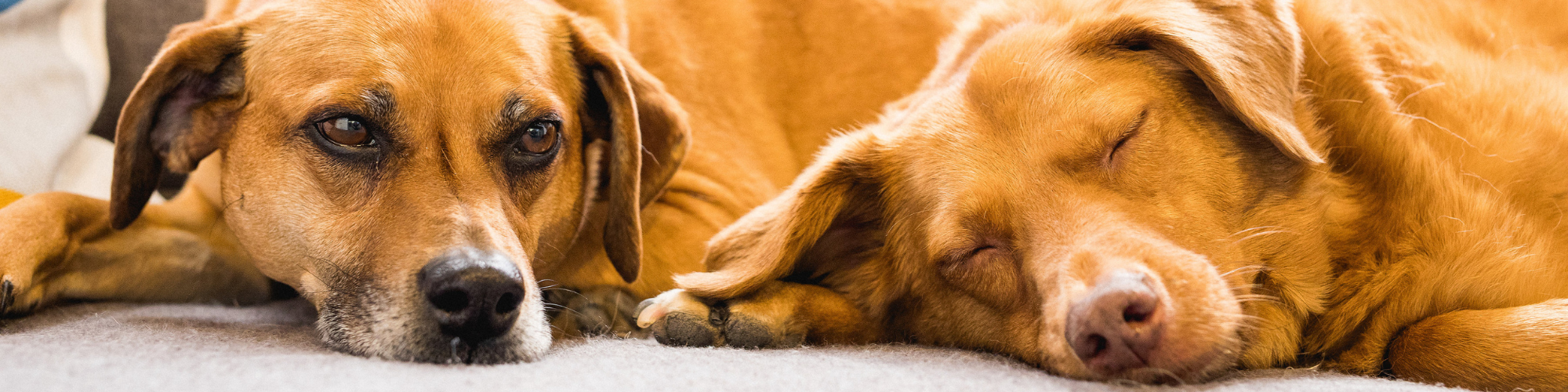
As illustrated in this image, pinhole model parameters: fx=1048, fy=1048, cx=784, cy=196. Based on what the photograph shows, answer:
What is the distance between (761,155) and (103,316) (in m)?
1.98

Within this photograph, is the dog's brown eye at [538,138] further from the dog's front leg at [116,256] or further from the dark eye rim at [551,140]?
the dog's front leg at [116,256]

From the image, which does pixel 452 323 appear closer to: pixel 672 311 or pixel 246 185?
pixel 672 311

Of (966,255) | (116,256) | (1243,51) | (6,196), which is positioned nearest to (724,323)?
(966,255)

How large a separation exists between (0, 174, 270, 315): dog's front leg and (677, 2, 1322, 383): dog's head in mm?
1466

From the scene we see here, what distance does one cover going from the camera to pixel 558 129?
2.57m

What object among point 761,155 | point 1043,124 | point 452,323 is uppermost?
point 1043,124

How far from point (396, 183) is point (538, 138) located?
361 millimetres

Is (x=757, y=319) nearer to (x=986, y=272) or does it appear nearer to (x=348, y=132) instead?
(x=986, y=272)

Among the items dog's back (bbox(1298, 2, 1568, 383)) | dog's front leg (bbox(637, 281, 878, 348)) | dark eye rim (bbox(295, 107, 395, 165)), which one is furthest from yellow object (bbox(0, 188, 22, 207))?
dog's back (bbox(1298, 2, 1568, 383))

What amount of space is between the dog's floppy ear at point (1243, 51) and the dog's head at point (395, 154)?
51.2 inches

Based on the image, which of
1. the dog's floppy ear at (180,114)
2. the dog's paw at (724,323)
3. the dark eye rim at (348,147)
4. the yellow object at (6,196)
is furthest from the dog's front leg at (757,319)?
the yellow object at (6,196)

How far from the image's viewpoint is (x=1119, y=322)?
1.76 m

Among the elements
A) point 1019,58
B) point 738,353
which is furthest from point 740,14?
point 738,353

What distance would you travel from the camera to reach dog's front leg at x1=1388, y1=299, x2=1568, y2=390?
181 centimetres
